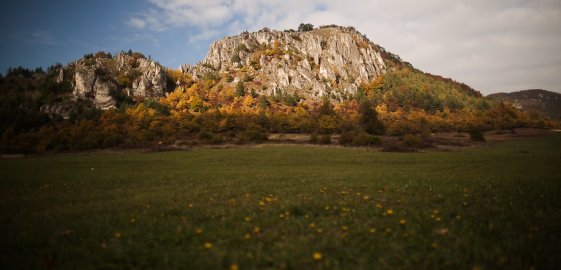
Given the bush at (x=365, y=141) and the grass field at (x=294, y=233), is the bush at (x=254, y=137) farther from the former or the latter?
the grass field at (x=294, y=233)

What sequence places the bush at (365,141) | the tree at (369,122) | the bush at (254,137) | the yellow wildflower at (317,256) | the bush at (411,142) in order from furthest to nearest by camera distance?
1. the tree at (369,122)
2. the bush at (254,137)
3. the bush at (365,141)
4. the bush at (411,142)
5. the yellow wildflower at (317,256)

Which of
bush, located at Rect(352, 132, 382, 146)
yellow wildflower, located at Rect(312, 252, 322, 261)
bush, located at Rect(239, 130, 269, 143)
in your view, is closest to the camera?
yellow wildflower, located at Rect(312, 252, 322, 261)

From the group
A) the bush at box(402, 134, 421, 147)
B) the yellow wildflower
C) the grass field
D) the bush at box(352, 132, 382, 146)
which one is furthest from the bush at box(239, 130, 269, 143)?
the yellow wildflower

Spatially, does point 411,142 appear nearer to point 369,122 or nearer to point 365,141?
point 365,141

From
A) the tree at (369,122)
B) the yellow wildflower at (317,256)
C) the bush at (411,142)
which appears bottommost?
the bush at (411,142)

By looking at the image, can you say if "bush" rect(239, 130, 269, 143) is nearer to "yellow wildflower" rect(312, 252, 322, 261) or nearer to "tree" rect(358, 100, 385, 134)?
"tree" rect(358, 100, 385, 134)

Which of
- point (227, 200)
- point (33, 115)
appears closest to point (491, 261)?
point (227, 200)

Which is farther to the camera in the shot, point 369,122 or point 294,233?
point 369,122

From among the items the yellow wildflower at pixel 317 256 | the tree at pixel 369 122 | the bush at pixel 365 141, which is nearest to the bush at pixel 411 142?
the bush at pixel 365 141

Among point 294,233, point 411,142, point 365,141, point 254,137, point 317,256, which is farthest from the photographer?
point 254,137

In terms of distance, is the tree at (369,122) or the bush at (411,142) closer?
the bush at (411,142)

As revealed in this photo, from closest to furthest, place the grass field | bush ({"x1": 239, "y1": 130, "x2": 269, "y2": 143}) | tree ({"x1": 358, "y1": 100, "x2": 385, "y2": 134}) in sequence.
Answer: the grass field → bush ({"x1": 239, "y1": 130, "x2": 269, "y2": 143}) → tree ({"x1": 358, "y1": 100, "x2": 385, "y2": 134})

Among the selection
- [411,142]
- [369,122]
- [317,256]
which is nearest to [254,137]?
[369,122]

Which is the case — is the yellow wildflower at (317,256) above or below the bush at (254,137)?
above
